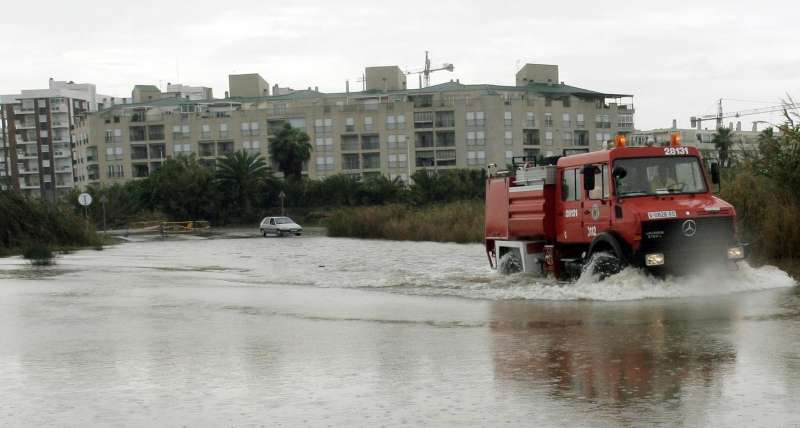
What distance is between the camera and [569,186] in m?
17.5

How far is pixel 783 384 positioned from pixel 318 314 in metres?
7.96

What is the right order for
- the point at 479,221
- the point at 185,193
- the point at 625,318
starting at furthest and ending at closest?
the point at 185,193 → the point at 479,221 → the point at 625,318

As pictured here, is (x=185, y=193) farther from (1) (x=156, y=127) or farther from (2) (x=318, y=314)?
(2) (x=318, y=314)

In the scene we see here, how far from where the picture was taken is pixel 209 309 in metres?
15.4

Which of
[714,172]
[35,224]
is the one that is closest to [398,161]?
[35,224]

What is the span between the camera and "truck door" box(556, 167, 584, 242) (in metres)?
17.1

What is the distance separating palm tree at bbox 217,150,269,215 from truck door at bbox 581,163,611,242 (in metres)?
85.6

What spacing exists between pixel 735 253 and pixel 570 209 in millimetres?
3121

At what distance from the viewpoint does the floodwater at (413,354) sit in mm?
7113

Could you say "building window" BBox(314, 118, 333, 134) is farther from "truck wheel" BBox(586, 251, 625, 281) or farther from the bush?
"truck wheel" BBox(586, 251, 625, 281)

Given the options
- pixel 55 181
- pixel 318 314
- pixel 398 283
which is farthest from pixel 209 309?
pixel 55 181

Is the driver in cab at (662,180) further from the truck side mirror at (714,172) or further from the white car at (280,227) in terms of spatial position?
the white car at (280,227)

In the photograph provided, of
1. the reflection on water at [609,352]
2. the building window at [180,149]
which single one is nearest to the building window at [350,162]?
the building window at [180,149]

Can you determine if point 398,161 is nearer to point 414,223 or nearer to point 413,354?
point 414,223
